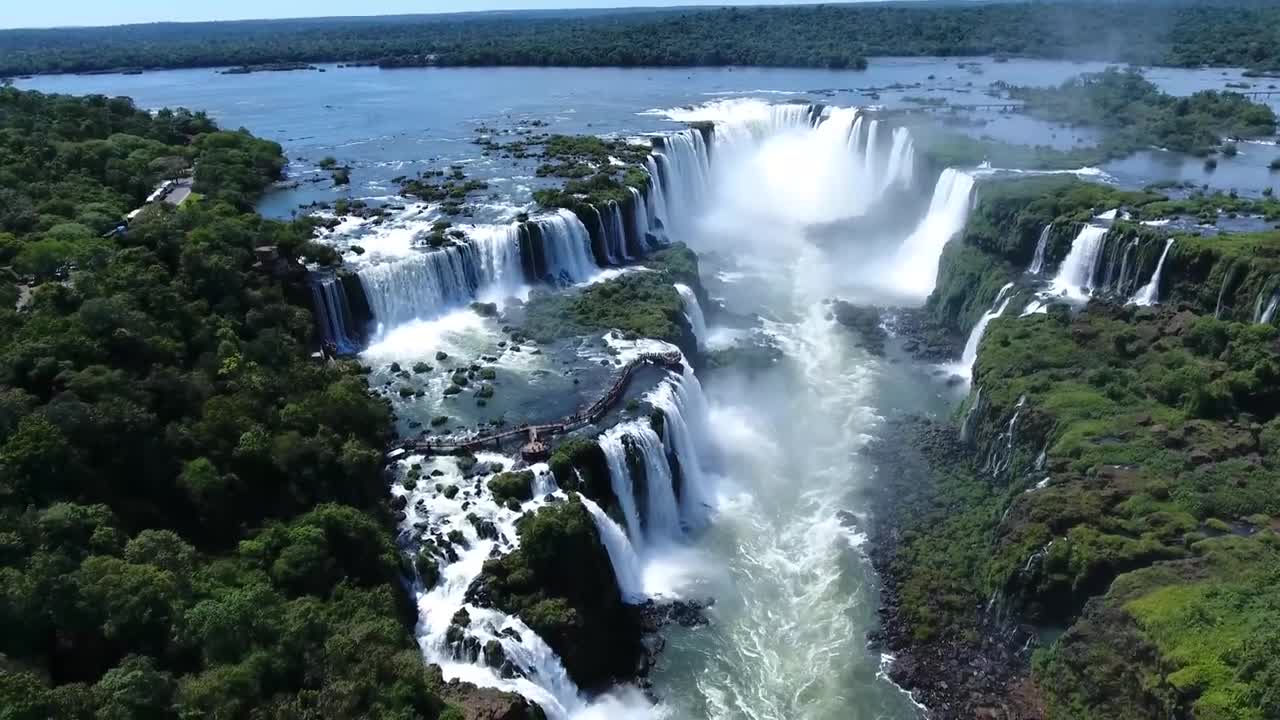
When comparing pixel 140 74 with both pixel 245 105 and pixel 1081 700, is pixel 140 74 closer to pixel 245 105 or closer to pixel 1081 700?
pixel 245 105

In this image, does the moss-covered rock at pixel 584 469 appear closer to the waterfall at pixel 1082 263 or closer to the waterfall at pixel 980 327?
the waterfall at pixel 980 327

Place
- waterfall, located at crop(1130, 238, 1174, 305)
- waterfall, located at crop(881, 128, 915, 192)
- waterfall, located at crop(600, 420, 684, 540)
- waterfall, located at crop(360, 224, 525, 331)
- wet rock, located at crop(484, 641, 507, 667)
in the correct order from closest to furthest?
wet rock, located at crop(484, 641, 507, 667) → waterfall, located at crop(600, 420, 684, 540) → waterfall, located at crop(1130, 238, 1174, 305) → waterfall, located at crop(360, 224, 525, 331) → waterfall, located at crop(881, 128, 915, 192)

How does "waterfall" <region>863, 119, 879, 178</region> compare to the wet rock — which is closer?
the wet rock

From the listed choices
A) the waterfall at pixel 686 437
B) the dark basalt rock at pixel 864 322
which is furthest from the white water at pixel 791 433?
the dark basalt rock at pixel 864 322

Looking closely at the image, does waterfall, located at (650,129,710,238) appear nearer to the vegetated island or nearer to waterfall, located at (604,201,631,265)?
waterfall, located at (604,201,631,265)

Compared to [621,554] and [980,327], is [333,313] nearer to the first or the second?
[621,554]

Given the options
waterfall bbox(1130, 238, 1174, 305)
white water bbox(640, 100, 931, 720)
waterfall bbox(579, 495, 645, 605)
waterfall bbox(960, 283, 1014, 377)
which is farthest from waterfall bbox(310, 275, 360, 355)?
waterfall bbox(1130, 238, 1174, 305)
